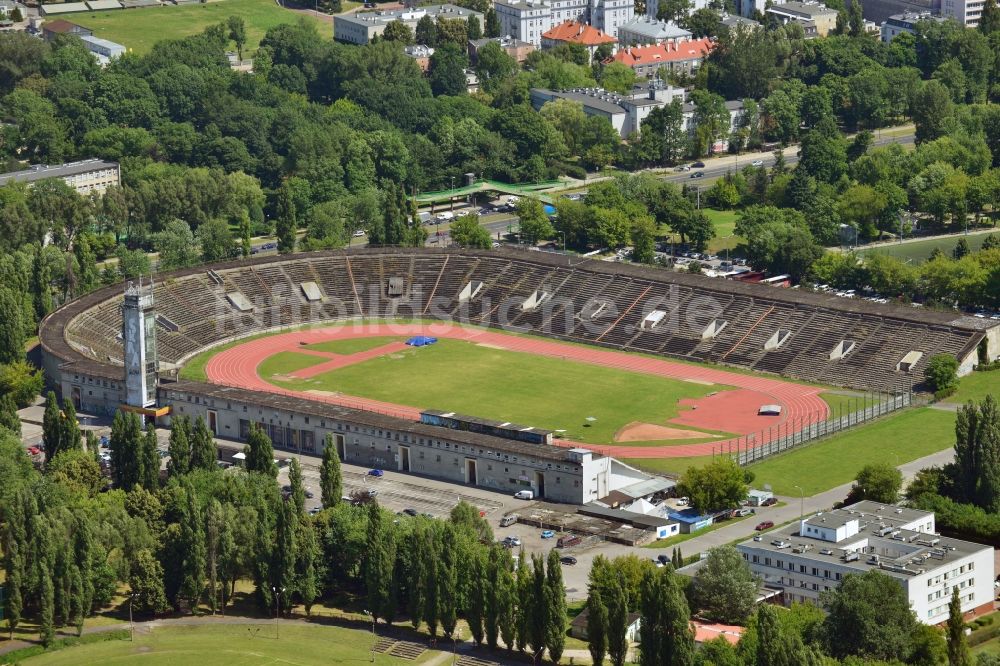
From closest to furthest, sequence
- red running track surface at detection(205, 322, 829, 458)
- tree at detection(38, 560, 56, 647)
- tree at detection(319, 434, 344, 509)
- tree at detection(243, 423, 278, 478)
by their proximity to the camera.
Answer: tree at detection(38, 560, 56, 647) → tree at detection(319, 434, 344, 509) → tree at detection(243, 423, 278, 478) → red running track surface at detection(205, 322, 829, 458)

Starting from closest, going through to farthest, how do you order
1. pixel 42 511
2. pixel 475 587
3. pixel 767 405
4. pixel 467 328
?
pixel 475 587
pixel 42 511
pixel 767 405
pixel 467 328

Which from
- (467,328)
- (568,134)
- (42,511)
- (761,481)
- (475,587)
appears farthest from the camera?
(568,134)

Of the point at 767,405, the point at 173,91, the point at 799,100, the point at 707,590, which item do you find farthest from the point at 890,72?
the point at 707,590

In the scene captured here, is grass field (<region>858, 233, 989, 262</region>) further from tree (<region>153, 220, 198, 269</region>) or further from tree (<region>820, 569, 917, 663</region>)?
tree (<region>820, 569, 917, 663</region>)

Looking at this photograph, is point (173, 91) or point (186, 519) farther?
point (173, 91)

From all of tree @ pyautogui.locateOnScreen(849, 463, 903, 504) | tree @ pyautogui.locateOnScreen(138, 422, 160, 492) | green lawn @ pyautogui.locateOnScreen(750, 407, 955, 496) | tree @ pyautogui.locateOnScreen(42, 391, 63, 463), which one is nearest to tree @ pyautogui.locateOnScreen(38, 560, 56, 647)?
tree @ pyautogui.locateOnScreen(138, 422, 160, 492)

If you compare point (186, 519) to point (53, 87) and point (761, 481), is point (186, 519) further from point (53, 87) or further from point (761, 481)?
point (53, 87)

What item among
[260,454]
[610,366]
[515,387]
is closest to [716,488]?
[260,454]
